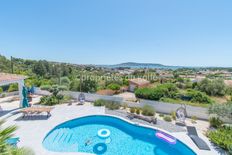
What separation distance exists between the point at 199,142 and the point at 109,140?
16.2ft

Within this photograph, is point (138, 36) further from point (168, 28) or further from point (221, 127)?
point (221, 127)

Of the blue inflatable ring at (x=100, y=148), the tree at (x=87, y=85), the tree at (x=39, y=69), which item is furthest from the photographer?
the tree at (x=39, y=69)

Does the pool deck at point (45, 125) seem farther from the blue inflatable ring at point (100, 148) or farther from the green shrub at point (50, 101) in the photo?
the blue inflatable ring at point (100, 148)

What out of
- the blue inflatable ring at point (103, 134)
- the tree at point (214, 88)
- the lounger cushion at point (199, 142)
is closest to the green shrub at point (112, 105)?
the blue inflatable ring at point (103, 134)

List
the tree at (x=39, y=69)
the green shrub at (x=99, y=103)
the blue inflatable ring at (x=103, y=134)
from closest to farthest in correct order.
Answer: the blue inflatable ring at (x=103, y=134) < the green shrub at (x=99, y=103) < the tree at (x=39, y=69)

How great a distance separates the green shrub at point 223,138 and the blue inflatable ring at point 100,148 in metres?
5.79

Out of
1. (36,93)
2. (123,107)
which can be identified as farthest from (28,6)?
(123,107)

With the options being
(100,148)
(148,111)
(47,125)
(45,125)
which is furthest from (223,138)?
(45,125)

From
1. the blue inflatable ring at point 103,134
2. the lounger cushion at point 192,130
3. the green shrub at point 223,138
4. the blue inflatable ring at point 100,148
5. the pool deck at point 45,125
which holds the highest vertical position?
the green shrub at point 223,138

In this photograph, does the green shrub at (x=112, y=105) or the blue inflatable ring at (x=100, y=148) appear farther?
the green shrub at (x=112, y=105)

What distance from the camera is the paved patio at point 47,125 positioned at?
7714 mm

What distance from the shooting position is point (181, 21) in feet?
51.7

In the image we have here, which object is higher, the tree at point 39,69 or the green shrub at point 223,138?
the tree at point 39,69

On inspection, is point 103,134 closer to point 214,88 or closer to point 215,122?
point 215,122
